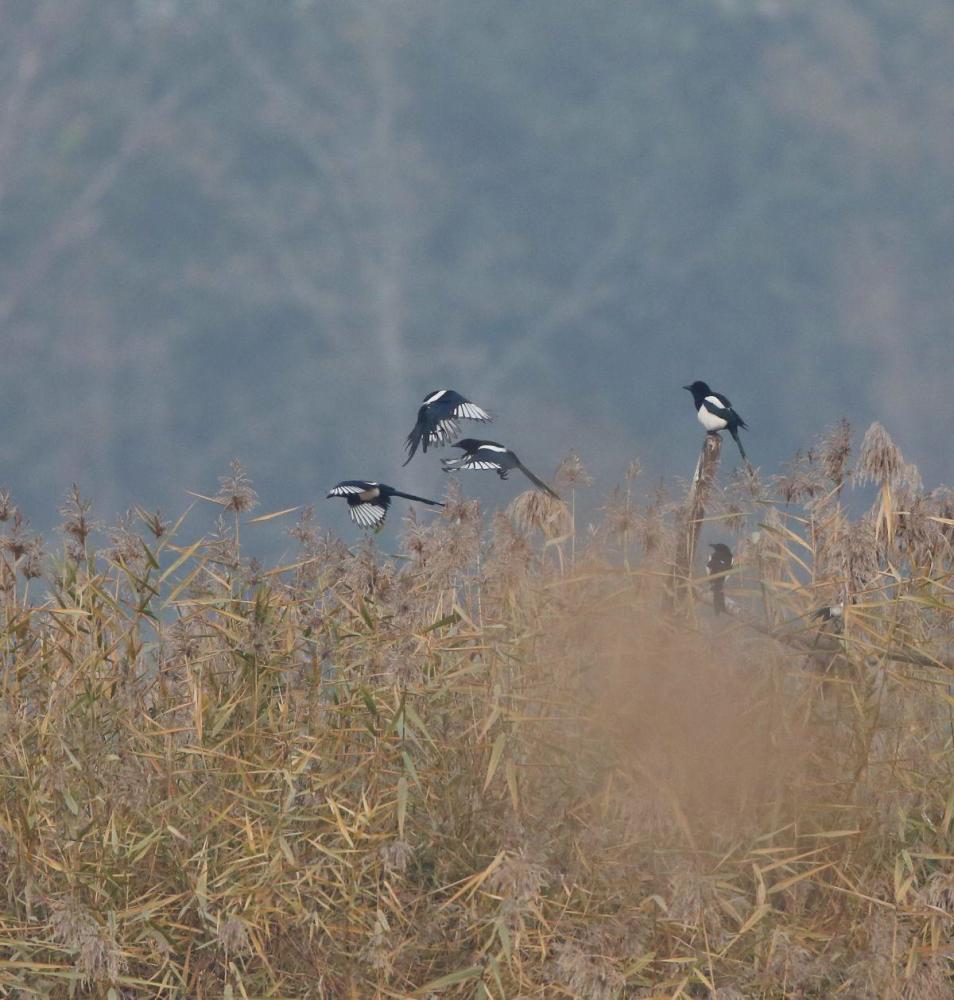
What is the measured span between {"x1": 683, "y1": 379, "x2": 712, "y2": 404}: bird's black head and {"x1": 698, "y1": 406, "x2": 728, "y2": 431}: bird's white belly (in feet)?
0.85

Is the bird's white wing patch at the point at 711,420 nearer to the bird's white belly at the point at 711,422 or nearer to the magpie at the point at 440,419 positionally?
the bird's white belly at the point at 711,422

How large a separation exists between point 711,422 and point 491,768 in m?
2.56

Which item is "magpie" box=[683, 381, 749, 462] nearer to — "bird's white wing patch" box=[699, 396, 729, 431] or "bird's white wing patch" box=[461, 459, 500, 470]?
"bird's white wing patch" box=[699, 396, 729, 431]

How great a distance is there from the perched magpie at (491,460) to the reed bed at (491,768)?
16.6 inches

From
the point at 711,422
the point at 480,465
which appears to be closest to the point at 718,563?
the point at 711,422

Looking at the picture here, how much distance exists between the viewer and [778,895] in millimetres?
4738

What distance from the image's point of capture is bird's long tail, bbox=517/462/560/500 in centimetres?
575

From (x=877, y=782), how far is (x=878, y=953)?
0.70 metres

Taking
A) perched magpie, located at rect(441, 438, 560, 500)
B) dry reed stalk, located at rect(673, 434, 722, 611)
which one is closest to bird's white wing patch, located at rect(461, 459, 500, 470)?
perched magpie, located at rect(441, 438, 560, 500)

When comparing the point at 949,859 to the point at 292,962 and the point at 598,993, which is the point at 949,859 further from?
the point at 292,962

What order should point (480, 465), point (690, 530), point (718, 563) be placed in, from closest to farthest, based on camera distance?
point (690, 530) → point (718, 563) → point (480, 465)

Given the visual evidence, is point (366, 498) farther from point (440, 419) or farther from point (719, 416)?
point (719, 416)

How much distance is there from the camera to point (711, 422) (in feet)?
21.3

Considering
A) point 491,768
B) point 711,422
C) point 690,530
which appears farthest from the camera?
point 711,422
